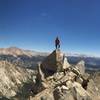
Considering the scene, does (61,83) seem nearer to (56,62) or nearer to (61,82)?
(61,82)

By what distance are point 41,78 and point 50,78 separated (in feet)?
11.7

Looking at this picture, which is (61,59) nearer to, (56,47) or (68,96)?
(56,47)

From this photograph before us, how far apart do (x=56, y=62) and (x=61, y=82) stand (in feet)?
34.1

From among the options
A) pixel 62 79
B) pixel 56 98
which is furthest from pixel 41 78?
pixel 56 98

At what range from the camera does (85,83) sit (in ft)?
216

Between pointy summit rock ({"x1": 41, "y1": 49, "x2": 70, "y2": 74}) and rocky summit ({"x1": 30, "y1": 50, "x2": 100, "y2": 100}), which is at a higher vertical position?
pointy summit rock ({"x1": 41, "y1": 49, "x2": 70, "y2": 74})

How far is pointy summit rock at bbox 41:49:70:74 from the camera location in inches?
2795

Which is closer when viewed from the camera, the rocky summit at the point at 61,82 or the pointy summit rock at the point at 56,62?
the rocky summit at the point at 61,82

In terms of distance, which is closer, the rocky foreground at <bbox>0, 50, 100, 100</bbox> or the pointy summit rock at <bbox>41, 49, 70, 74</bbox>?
the rocky foreground at <bbox>0, 50, 100, 100</bbox>

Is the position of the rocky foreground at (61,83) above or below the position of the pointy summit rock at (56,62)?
below

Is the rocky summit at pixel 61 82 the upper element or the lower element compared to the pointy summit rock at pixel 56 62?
lower

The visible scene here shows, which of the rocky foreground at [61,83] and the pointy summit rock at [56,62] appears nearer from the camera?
the rocky foreground at [61,83]

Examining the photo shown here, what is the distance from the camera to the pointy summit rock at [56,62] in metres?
71.0

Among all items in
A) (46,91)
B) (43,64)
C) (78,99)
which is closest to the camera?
(78,99)
